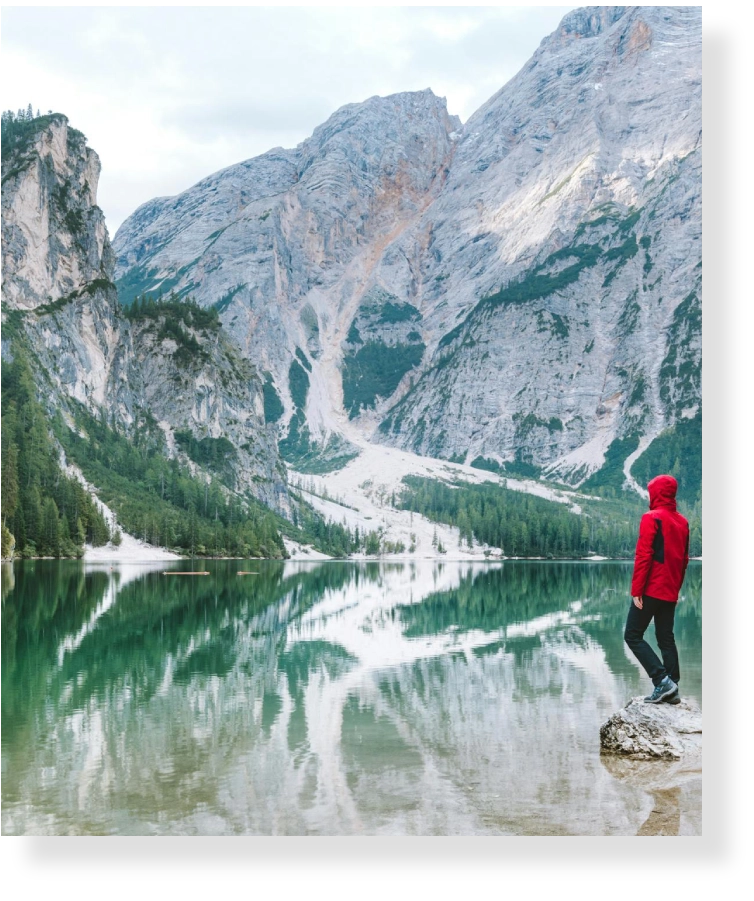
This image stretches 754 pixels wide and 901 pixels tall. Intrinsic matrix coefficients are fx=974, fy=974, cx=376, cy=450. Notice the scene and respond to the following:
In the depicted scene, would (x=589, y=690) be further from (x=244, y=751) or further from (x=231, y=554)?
(x=231, y=554)

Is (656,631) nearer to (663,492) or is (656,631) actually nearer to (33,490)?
(663,492)

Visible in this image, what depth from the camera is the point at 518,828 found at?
35.4 feet

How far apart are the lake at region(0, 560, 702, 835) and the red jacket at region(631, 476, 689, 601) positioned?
2.53 m

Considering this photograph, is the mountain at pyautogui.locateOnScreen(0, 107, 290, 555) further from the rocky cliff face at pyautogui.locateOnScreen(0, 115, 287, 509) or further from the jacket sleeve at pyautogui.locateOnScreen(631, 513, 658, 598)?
the jacket sleeve at pyautogui.locateOnScreen(631, 513, 658, 598)

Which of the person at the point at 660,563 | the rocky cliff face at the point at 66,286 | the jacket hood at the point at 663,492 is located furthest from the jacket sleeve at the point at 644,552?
the rocky cliff face at the point at 66,286

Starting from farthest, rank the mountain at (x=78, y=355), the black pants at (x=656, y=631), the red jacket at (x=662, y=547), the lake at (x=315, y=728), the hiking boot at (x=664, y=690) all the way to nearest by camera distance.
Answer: the mountain at (x=78, y=355)
the hiking boot at (x=664, y=690)
the black pants at (x=656, y=631)
the red jacket at (x=662, y=547)
the lake at (x=315, y=728)

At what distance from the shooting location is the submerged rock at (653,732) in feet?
45.4

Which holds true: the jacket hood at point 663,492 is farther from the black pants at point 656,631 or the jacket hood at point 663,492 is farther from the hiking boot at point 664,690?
the hiking boot at point 664,690

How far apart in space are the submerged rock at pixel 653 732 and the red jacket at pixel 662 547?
237 cm

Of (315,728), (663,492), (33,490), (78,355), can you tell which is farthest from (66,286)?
(663,492)

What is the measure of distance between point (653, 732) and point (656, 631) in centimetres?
195

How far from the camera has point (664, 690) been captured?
14.5 metres

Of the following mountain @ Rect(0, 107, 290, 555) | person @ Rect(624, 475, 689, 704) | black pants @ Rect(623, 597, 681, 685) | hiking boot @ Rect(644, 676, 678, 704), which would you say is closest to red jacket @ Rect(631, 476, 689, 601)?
person @ Rect(624, 475, 689, 704)
